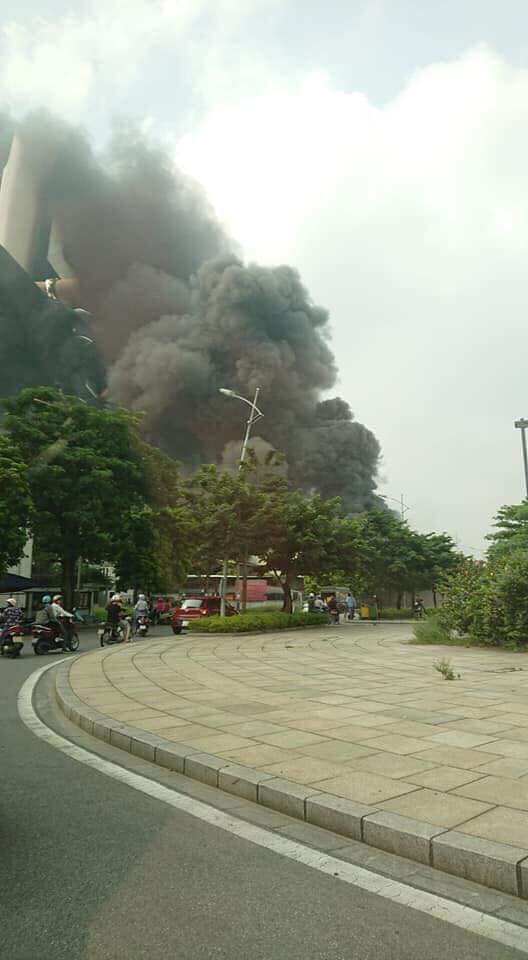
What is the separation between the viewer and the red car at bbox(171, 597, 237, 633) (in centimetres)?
2442

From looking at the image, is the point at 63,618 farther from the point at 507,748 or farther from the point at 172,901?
the point at 172,901

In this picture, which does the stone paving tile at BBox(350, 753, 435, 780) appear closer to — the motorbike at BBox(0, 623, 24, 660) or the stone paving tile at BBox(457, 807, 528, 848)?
the stone paving tile at BBox(457, 807, 528, 848)

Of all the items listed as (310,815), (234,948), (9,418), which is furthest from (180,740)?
(9,418)

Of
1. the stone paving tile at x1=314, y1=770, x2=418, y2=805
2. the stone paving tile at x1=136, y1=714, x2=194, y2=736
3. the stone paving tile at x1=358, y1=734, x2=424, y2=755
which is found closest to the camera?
the stone paving tile at x1=314, y1=770, x2=418, y2=805

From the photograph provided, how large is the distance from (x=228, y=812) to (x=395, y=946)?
182 centimetres

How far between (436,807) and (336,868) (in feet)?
2.84

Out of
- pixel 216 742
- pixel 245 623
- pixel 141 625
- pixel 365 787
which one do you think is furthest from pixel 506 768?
pixel 141 625

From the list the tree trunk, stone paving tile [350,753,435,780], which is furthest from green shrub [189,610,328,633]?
stone paving tile [350,753,435,780]

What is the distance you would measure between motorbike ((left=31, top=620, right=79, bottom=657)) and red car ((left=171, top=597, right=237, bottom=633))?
7931 millimetres

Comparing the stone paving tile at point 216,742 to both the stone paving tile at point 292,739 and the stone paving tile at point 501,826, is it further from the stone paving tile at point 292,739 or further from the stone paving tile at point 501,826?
the stone paving tile at point 501,826

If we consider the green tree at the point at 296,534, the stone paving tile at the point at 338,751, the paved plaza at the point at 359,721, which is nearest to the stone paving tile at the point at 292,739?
the paved plaza at the point at 359,721

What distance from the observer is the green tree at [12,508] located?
2512 centimetres

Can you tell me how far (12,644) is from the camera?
48.6ft

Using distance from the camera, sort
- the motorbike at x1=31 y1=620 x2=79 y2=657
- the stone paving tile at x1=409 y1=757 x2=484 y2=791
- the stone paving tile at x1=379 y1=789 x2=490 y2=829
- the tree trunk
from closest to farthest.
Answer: the stone paving tile at x1=379 y1=789 x2=490 y2=829
the stone paving tile at x1=409 y1=757 x2=484 y2=791
the motorbike at x1=31 y1=620 x2=79 y2=657
the tree trunk
